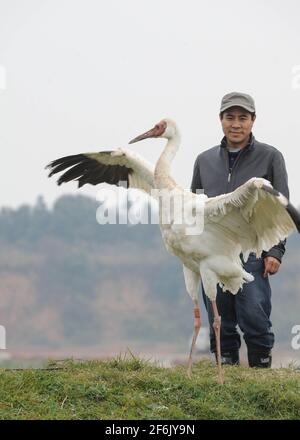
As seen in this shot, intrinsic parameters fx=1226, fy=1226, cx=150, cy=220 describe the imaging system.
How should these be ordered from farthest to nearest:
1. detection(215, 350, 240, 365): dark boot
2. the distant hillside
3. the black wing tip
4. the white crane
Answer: the distant hillside
detection(215, 350, 240, 365): dark boot
the white crane
the black wing tip

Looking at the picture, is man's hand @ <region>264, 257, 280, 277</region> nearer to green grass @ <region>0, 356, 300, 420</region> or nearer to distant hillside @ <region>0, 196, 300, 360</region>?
green grass @ <region>0, 356, 300, 420</region>

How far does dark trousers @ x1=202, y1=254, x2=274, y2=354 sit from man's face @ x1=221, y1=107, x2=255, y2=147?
1084mm

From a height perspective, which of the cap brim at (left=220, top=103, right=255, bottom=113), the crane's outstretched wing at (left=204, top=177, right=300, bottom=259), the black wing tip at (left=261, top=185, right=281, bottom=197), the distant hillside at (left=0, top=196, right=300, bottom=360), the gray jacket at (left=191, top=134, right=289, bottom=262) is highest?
the cap brim at (left=220, top=103, right=255, bottom=113)

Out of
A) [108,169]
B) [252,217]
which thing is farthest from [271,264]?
[108,169]

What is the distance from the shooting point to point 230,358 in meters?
11.3

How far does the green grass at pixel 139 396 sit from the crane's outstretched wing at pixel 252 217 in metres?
1.17

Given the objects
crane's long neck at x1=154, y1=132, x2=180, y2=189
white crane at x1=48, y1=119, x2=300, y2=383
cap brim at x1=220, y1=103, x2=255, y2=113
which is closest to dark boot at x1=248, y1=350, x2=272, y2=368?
white crane at x1=48, y1=119, x2=300, y2=383

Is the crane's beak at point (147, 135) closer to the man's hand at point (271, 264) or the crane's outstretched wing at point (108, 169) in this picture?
the crane's outstretched wing at point (108, 169)

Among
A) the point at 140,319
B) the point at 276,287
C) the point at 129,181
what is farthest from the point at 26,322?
the point at 129,181

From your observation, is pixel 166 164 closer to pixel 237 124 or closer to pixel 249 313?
pixel 237 124

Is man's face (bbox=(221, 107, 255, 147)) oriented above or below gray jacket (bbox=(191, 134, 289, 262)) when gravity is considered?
above

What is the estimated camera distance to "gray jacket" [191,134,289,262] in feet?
36.1
